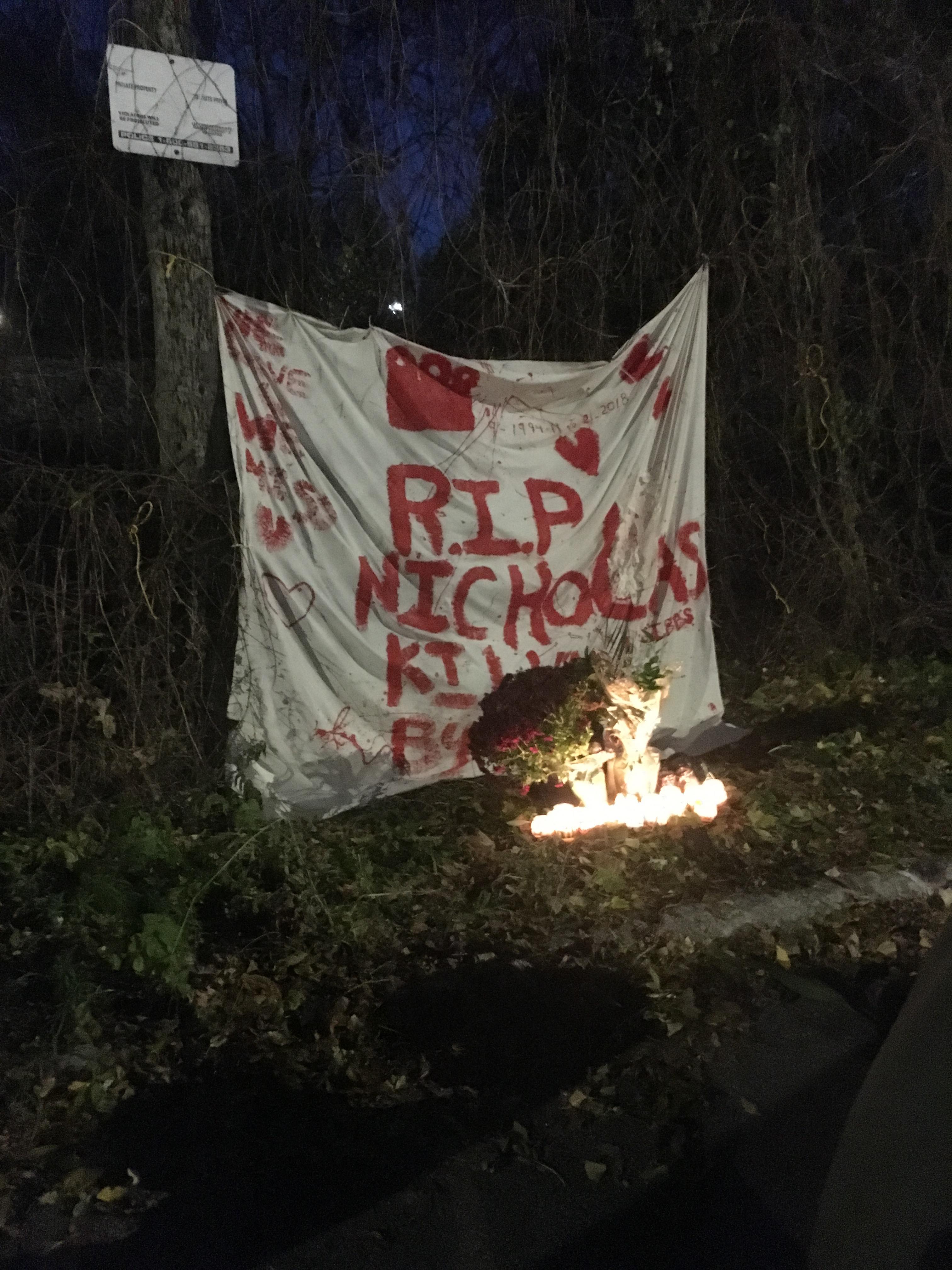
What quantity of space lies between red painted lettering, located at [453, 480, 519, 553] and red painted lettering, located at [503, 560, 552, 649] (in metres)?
0.16

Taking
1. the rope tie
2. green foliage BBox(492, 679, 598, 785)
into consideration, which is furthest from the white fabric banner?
green foliage BBox(492, 679, 598, 785)

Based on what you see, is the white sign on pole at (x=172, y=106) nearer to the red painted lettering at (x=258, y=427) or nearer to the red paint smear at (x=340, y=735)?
the red painted lettering at (x=258, y=427)

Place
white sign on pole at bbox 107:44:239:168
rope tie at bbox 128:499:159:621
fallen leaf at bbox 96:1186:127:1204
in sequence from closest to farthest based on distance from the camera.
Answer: fallen leaf at bbox 96:1186:127:1204 → white sign on pole at bbox 107:44:239:168 → rope tie at bbox 128:499:159:621

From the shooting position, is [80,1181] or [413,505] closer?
[80,1181]

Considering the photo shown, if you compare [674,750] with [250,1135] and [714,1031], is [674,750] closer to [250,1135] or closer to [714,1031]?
[714,1031]

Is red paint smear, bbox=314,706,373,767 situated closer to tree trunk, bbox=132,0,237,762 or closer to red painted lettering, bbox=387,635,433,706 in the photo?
red painted lettering, bbox=387,635,433,706

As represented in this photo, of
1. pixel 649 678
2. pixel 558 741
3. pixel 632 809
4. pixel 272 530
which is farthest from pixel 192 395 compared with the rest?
pixel 632 809

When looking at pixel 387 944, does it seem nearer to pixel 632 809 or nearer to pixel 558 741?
pixel 558 741

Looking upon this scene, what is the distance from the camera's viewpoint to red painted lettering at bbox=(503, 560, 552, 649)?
5.16 metres

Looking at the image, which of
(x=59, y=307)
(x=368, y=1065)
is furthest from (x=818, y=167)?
(x=368, y=1065)

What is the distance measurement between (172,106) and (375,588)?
2.16 meters

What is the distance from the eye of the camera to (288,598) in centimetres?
461

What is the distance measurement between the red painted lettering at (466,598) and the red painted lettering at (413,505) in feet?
0.65

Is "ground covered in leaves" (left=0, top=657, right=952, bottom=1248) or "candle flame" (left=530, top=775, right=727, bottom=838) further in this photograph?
"candle flame" (left=530, top=775, right=727, bottom=838)
